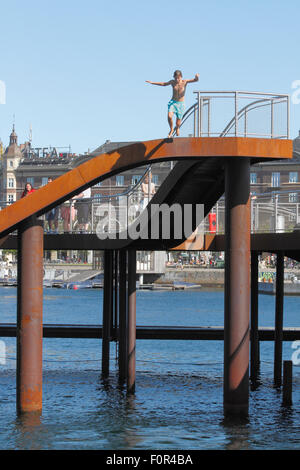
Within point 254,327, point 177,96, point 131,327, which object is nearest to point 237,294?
point 177,96

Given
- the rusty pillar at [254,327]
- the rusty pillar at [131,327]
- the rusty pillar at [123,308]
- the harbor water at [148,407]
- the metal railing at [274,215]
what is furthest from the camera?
the rusty pillar at [254,327]

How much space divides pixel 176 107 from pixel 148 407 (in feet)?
33.3

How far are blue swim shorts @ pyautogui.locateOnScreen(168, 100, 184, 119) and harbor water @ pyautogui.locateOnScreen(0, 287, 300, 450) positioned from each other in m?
8.00

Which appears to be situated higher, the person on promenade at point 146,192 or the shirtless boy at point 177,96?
the shirtless boy at point 177,96

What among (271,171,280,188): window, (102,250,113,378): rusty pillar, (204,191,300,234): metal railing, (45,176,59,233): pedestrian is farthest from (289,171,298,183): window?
(45,176,59,233): pedestrian

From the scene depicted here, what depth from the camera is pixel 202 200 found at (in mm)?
26203

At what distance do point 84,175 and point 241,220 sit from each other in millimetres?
4109

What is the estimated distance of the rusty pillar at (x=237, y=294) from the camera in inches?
842

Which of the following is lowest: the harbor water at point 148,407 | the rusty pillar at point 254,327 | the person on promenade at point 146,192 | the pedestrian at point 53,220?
the harbor water at point 148,407

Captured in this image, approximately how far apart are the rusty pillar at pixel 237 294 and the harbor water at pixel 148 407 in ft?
3.34

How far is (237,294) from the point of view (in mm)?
21406

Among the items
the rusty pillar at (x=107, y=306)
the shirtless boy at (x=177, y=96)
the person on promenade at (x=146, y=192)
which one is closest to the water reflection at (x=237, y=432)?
the person on promenade at (x=146, y=192)

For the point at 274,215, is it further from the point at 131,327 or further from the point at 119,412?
the point at 119,412

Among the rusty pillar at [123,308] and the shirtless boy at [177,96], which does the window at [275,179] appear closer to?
the rusty pillar at [123,308]
